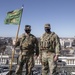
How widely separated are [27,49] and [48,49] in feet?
2.07

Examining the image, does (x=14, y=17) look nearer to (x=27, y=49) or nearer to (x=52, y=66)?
(x=27, y=49)

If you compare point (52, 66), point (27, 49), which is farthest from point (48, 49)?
point (27, 49)

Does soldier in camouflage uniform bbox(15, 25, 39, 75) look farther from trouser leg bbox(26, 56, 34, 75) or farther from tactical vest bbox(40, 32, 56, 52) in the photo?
tactical vest bbox(40, 32, 56, 52)

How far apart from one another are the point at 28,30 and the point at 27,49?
555 mm

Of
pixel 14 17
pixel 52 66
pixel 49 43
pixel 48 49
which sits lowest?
pixel 52 66

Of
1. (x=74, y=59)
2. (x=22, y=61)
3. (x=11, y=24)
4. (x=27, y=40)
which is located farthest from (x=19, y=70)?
(x=74, y=59)

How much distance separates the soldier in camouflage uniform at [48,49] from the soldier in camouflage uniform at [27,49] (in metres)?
0.25

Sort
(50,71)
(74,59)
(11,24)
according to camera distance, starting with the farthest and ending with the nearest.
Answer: (74,59) < (11,24) < (50,71)

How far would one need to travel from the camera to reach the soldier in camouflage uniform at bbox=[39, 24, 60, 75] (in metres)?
8.31

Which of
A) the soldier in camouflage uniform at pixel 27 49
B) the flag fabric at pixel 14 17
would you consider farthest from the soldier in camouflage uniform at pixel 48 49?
the flag fabric at pixel 14 17

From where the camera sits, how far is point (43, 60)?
333 inches

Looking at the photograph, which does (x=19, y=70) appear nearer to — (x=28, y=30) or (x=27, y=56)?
(x=27, y=56)

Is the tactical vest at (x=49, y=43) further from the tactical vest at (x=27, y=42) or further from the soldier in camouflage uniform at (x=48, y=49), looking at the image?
the tactical vest at (x=27, y=42)

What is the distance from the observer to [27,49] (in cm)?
858
